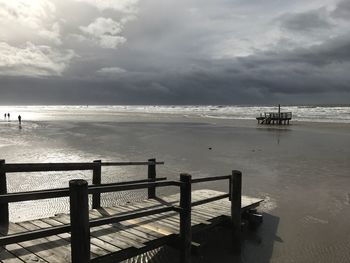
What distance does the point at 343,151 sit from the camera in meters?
23.8

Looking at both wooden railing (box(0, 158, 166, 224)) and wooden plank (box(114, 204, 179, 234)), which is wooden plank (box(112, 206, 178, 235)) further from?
wooden railing (box(0, 158, 166, 224))

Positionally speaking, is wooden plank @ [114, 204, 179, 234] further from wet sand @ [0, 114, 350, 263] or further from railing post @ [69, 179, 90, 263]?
railing post @ [69, 179, 90, 263]

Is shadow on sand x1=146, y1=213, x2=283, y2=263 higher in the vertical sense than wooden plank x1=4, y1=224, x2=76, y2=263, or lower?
lower

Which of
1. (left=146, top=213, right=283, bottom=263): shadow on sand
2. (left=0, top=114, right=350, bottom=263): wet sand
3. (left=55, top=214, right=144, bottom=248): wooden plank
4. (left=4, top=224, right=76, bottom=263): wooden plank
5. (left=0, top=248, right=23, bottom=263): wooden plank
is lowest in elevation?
(left=146, top=213, right=283, bottom=263): shadow on sand

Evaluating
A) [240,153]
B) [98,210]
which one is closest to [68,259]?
[98,210]

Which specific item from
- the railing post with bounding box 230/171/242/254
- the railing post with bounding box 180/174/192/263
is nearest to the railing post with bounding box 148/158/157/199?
the railing post with bounding box 230/171/242/254

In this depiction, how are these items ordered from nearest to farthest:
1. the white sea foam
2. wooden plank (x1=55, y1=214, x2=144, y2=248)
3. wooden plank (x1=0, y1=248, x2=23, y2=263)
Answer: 1. wooden plank (x1=0, y1=248, x2=23, y2=263)
2. wooden plank (x1=55, y1=214, x2=144, y2=248)
3. the white sea foam

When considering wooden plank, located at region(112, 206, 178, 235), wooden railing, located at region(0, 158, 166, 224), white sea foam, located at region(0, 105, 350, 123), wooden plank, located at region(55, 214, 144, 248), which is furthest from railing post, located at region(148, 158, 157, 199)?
white sea foam, located at region(0, 105, 350, 123)

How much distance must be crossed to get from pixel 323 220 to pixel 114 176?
850cm

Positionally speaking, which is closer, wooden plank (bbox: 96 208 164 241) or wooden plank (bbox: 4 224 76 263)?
wooden plank (bbox: 4 224 76 263)

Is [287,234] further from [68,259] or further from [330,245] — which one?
[68,259]

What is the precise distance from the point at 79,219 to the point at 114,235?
175 cm

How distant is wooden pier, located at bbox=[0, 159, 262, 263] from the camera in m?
4.58

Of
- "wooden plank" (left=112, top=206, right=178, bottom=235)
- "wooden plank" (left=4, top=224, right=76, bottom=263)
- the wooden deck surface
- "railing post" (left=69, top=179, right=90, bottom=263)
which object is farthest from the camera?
"wooden plank" (left=112, top=206, right=178, bottom=235)
